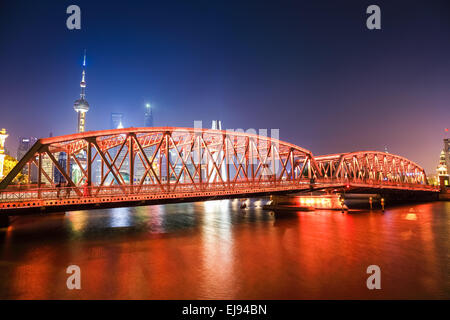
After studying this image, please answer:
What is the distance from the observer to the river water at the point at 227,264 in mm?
10812

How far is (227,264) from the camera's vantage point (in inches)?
584

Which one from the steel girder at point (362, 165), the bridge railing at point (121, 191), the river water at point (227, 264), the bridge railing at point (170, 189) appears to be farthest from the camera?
the steel girder at point (362, 165)

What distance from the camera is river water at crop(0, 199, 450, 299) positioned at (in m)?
10.8

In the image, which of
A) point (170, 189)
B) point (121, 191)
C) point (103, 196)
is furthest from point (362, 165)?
point (103, 196)

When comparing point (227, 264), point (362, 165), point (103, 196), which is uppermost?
point (362, 165)

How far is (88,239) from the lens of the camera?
2228 cm

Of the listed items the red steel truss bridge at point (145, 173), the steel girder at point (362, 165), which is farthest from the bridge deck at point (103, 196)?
the steel girder at point (362, 165)

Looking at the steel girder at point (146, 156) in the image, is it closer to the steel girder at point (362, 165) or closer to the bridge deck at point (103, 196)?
the bridge deck at point (103, 196)

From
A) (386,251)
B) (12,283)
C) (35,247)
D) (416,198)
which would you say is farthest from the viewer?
(416,198)

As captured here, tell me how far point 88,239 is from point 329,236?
23769 mm

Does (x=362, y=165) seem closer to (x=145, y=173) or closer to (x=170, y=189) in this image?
(x=170, y=189)

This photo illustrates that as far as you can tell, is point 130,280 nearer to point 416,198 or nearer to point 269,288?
point 269,288
